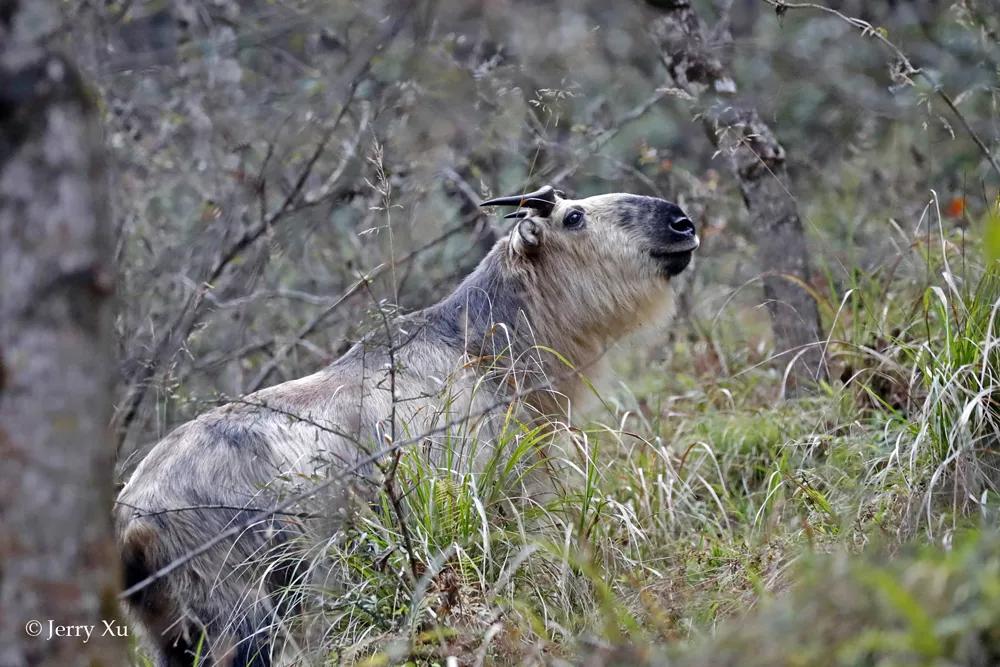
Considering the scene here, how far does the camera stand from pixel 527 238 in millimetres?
4539

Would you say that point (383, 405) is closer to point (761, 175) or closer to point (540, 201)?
point (540, 201)

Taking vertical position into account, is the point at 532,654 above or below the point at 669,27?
below

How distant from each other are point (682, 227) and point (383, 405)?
1522mm

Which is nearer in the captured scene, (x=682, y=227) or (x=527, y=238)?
(x=527, y=238)

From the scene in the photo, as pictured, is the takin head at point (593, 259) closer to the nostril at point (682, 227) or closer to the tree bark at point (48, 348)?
the nostril at point (682, 227)

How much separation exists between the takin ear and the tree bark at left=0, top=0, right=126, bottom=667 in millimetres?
2641

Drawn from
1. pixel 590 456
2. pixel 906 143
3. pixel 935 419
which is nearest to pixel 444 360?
pixel 590 456

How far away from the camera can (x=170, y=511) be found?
334 cm

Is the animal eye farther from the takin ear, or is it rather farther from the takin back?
the takin ear

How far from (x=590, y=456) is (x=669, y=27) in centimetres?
253

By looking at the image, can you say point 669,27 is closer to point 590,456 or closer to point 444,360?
point 444,360

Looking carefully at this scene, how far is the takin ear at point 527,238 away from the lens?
454 cm

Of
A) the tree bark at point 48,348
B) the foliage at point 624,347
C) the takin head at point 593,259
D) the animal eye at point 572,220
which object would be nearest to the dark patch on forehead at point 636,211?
the takin head at point 593,259

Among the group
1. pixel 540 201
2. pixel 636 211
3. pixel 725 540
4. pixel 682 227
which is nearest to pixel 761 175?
pixel 682 227
